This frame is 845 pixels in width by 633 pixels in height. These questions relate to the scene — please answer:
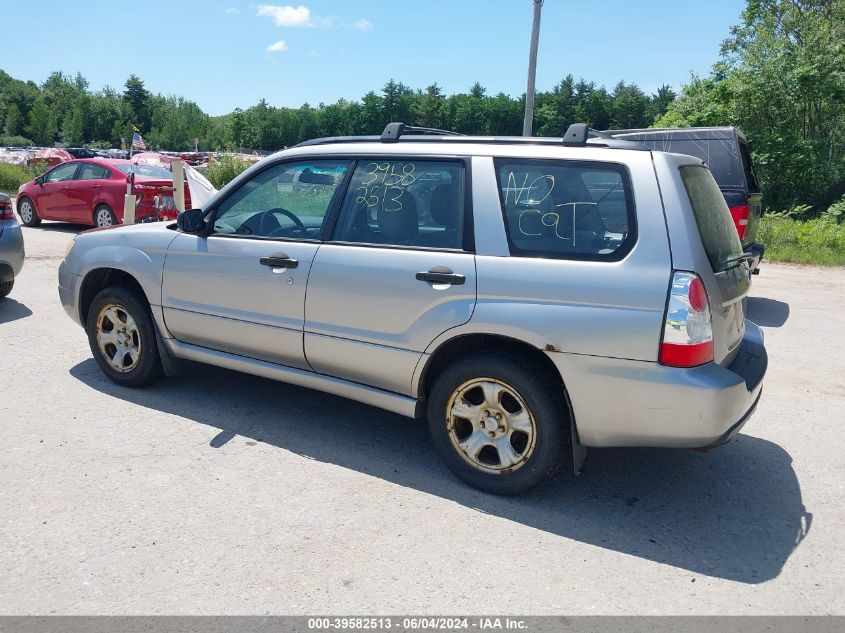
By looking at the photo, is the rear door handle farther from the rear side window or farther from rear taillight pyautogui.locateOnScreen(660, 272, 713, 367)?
rear taillight pyautogui.locateOnScreen(660, 272, 713, 367)

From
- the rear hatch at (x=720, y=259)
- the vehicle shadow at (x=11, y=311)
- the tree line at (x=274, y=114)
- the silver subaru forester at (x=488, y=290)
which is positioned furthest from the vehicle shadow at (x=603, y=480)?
the tree line at (x=274, y=114)

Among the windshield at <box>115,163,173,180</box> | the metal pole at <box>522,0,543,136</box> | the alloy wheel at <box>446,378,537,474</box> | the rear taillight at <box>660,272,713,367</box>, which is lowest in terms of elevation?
the alloy wheel at <box>446,378,537,474</box>

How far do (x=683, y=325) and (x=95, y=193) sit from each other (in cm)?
1371

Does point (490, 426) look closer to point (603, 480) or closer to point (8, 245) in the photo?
point (603, 480)

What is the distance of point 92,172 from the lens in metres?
14.5

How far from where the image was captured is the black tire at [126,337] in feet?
16.3

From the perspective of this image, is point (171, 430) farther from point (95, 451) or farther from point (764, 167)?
point (764, 167)

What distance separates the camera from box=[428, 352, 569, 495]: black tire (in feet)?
11.6

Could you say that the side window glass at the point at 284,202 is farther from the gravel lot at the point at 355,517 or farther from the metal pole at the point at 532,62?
the metal pole at the point at 532,62

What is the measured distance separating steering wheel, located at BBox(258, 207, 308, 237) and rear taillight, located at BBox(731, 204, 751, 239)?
18.4 feet

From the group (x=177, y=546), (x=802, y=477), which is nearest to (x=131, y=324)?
(x=177, y=546)

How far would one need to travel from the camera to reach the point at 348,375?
4.19m

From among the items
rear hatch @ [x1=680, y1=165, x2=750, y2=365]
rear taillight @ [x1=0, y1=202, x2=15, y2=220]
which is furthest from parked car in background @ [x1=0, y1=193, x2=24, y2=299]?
rear hatch @ [x1=680, y1=165, x2=750, y2=365]
